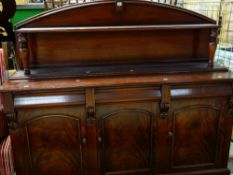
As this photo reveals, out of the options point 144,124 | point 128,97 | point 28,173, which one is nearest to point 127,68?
point 128,97

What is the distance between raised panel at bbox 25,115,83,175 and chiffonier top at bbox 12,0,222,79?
325 mm

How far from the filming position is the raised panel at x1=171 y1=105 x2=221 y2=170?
165cm

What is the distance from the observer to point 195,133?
1.71 metres

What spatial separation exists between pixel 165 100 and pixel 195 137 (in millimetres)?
417

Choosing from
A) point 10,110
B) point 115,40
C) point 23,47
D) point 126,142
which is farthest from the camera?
point 115,40

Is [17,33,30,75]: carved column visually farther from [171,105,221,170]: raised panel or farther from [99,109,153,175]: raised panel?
[171,105,221,170]: raised panel

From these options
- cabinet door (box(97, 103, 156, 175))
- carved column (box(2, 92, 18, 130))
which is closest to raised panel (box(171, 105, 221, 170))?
cabinet door (box(97, 103, 156, 175))

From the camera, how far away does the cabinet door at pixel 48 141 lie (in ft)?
4.89

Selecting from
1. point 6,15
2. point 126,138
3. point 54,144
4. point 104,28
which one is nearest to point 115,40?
point 104,28

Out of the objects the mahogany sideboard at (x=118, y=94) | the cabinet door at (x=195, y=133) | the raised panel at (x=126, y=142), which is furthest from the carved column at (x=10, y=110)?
the cabinet door at (x=195, y=133)

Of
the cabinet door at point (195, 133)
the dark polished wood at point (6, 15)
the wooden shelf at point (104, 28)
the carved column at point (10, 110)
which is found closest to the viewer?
the carved column at point (10, 110)

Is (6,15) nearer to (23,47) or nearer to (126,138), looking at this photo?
(23,47)

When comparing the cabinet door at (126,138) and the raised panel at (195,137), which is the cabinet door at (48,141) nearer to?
the cabinet door at (126,138)

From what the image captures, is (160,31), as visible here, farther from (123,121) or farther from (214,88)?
(123,121)
